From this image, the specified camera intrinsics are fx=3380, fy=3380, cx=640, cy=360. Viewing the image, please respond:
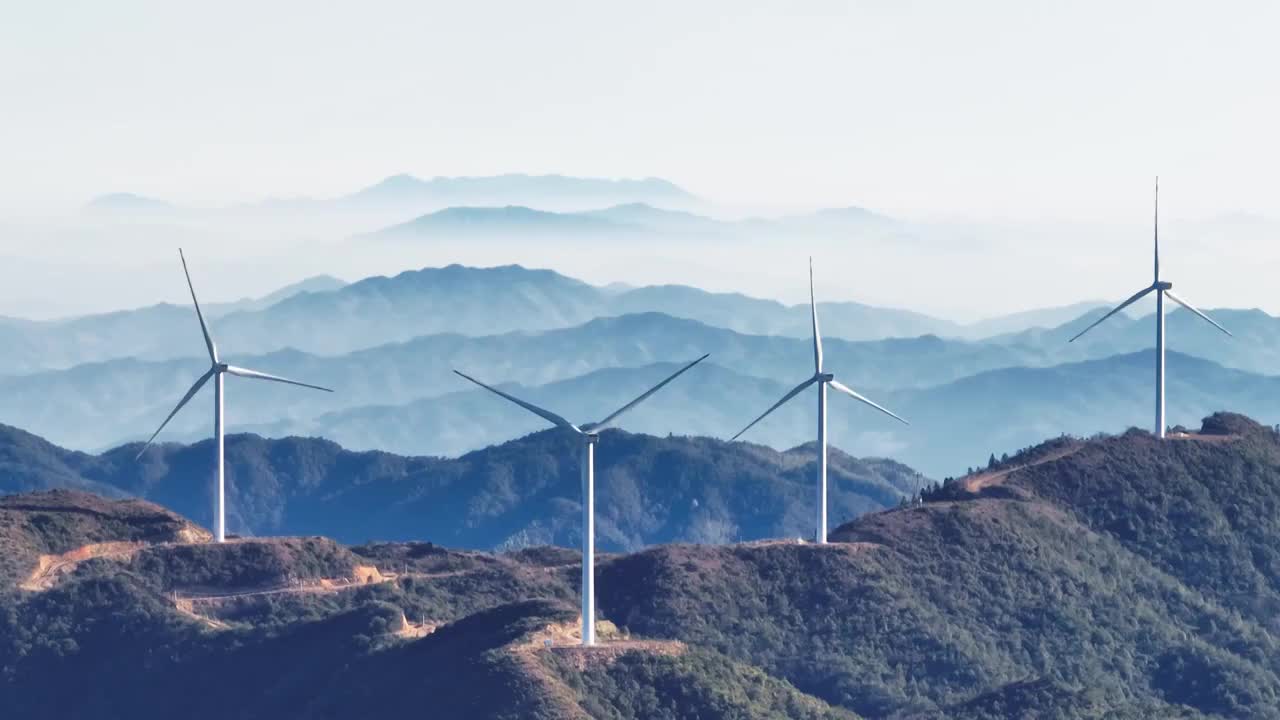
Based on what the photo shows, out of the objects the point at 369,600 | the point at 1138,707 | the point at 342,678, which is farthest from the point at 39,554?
the point at 1138,707

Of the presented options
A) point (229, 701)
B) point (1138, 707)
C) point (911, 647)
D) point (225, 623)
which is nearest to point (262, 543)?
point (225, 623)

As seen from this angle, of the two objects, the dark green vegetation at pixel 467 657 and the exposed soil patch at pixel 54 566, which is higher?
the exposed soil patch at pixel 54 566

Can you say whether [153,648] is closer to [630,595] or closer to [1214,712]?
[630,595]

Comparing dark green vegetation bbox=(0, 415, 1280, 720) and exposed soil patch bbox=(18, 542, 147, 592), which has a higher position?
exposed soil patch bbox=(18, 542, 147, 592)

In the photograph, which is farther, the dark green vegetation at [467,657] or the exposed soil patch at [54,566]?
the exposed soil patch at [54,566]

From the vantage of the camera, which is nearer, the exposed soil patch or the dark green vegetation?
the dark green vegetation

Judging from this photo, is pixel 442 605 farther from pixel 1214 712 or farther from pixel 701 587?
pixel 1214 712

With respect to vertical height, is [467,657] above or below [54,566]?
below

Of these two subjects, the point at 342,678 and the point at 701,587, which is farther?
the point at 701,587

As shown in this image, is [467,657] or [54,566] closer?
[467,657]
